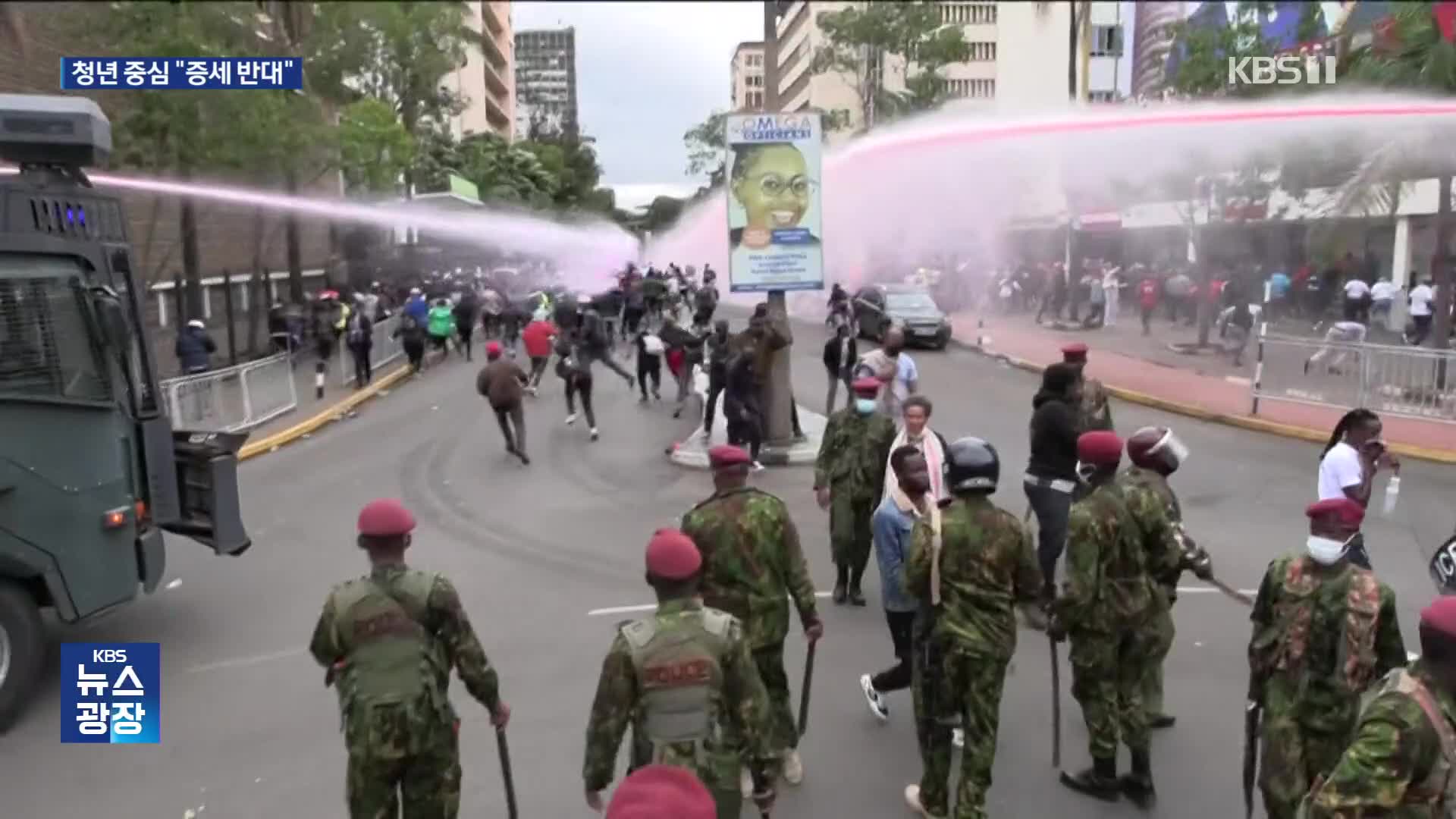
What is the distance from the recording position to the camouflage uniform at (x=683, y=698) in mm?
3430

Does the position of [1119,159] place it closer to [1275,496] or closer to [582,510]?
[1275,496]

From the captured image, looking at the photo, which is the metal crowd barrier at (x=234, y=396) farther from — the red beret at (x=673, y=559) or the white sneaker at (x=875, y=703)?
the red beret at (x=673, y=559)

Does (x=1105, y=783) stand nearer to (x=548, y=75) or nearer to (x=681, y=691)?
(x=681, y=691)

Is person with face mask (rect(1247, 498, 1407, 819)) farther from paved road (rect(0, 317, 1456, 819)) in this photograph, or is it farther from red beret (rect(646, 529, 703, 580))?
red beret (rect(646, 529, 703, 580))

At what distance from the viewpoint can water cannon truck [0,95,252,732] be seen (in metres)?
6.22

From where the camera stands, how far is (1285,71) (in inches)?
561

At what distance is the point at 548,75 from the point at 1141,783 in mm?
10873

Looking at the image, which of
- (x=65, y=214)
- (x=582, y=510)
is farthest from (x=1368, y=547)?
(x=65, y=214)

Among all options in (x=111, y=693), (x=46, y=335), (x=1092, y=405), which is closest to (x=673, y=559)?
(x=46, y=335)

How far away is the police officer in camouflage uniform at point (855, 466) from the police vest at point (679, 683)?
3839 mm

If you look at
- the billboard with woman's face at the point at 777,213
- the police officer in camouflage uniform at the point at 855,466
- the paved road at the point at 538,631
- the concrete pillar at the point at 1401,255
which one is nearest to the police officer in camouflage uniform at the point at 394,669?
the paved road at the point at 538,631

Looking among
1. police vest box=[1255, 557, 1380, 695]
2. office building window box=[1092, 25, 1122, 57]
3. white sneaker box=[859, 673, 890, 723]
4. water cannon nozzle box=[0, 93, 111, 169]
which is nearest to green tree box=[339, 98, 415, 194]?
water cannon nozzle box=[0, 93, 111, 169]

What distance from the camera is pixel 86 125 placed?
670 cm

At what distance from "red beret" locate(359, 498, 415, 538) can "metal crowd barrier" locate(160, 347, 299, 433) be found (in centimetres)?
1042
